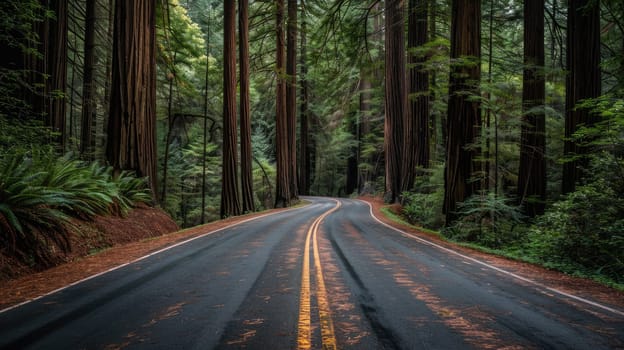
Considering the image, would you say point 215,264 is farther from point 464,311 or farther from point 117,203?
point 117,203

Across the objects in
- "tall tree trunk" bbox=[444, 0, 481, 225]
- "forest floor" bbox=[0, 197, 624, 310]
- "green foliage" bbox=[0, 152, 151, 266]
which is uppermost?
"tall tree trunk" bbox=[444, 0, 481, 225]

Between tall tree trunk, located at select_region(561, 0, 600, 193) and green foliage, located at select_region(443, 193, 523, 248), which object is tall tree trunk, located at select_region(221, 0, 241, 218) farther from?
tall tree trunk, located at select_region(561, 0, 600, 193)

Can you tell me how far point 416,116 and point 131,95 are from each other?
1579 centimetres

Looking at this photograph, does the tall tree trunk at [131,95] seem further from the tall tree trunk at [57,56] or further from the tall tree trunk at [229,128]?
the tall tree trunk at [229,128]

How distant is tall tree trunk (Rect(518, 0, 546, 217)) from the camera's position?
1322 centimetres

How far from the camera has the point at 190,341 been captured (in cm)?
343

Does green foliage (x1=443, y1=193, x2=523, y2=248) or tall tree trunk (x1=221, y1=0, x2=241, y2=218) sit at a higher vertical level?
tall tree trunk (x1=221, y1=0, x2=241, y2=218)

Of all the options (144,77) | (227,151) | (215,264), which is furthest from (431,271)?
(227,151)

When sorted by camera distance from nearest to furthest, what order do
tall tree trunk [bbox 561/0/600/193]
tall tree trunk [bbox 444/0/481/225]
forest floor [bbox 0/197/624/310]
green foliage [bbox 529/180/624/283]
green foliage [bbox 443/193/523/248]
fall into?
1. forest floor [bbox 0/197/624/310]
2. green foliage [bbox 529/180/624/283]
3. green foliage [bbox 443/193/523/248]
4. tall tree trunk [bbox 561/0/600/193]
5. tall tree trunk [bbox 444/0/481/225]

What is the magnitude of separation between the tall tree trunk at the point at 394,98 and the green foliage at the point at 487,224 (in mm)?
13847

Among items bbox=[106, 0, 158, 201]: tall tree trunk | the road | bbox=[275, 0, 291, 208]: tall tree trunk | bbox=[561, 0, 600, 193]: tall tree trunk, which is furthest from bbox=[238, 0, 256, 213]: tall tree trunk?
bbox=[561, 0, 600, 193]: tall tree trunk

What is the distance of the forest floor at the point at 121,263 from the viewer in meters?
5.37

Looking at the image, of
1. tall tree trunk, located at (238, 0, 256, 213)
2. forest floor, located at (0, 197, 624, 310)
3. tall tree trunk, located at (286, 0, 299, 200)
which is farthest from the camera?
tall tree trunk, located at (286, 0, 299, 200)

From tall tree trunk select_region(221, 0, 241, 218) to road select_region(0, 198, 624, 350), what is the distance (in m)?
12.1
